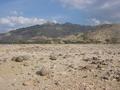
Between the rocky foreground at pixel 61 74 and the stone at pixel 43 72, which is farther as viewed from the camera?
the stone at pixel 43 72

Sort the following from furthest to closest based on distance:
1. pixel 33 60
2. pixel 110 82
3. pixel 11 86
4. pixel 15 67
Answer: pixel 33 60, pixel 15 67, pixel 11 86, pixel 110 82

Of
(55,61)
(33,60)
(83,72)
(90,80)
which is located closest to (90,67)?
(83,72)

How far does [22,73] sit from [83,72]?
369cm

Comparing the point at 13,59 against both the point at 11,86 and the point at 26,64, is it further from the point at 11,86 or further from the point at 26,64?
the point at 11,86

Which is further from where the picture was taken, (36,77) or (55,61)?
(55,61)

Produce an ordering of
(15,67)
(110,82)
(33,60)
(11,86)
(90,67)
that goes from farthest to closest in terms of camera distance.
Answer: (33,60) < (15,67) < (90,67) < (11,86) < (110,82)

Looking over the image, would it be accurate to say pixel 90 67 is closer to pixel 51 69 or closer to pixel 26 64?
pixel 51 69

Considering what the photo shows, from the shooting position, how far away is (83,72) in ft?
64.6

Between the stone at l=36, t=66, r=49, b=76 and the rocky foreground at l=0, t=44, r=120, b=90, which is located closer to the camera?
the rocky foreground at l=0, t=44, r=120, b=90

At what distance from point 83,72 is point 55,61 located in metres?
4.06

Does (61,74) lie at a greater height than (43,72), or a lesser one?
lesser

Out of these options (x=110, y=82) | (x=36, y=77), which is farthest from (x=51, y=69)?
(x=110, y=82)

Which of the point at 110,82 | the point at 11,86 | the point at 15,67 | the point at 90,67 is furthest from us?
the point at 15,67

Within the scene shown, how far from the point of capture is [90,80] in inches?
723
